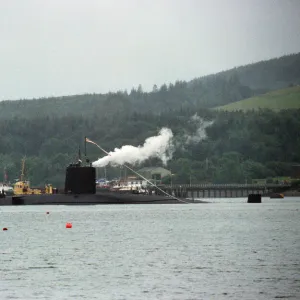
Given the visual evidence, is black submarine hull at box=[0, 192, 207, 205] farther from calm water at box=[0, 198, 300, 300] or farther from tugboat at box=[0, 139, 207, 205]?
calm water at box=[0, 198, 300, 300]

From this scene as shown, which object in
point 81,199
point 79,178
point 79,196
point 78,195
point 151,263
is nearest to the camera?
point 151,263

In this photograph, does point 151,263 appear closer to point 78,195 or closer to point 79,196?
point 78,195

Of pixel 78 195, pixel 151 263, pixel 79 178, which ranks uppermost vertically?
pixel 79 178

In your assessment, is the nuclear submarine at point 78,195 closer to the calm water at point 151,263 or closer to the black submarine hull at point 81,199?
the black submarine hull at point 81,199

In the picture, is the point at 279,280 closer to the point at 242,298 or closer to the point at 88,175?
the point at 242,298

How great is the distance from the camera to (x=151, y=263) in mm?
50312

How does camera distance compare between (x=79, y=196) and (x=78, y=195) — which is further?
(x=79, y=196)

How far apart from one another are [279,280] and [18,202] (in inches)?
4236

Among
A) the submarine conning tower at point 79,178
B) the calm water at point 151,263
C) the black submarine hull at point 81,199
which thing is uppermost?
the submarine conning tower at point 79,178

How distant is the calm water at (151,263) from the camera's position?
40750 millimetres

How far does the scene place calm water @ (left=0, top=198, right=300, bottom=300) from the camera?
40.8 meters

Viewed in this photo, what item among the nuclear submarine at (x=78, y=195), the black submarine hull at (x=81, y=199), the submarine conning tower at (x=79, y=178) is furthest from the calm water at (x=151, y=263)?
the black submarine hull at (x=81, y=199)

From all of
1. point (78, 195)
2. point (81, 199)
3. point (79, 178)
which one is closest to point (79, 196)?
point (78, 195)

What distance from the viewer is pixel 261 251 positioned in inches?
2222
